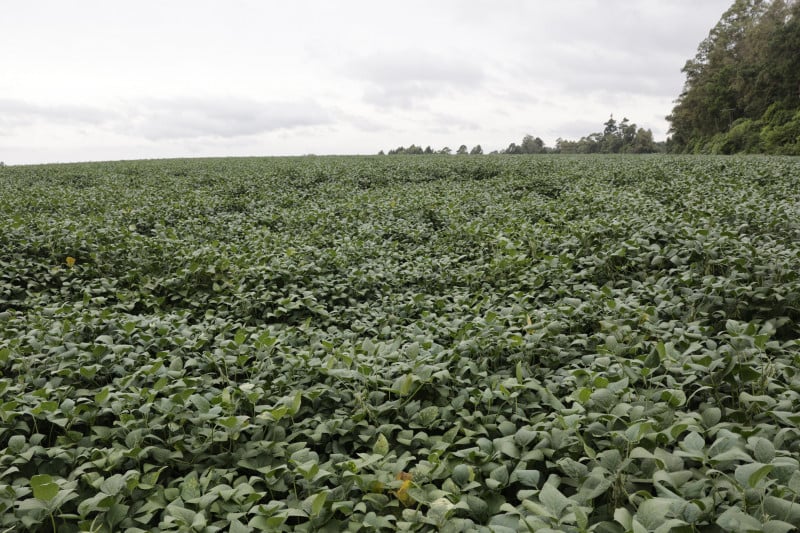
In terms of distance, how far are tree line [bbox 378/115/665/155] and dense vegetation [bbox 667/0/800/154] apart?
14608 millimetres

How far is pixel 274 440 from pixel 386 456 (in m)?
0.61

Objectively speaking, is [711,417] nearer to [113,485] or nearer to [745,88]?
[113,485]

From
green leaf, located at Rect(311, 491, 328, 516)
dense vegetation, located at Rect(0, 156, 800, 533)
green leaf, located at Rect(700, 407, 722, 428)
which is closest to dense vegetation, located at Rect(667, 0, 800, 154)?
dense vegetation, located at Rect(0, 156, 800, 533)

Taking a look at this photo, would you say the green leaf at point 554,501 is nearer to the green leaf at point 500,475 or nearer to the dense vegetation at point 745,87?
the green leaf at point 500,475

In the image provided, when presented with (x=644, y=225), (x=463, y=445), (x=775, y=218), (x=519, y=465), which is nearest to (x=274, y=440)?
(x=463, y=445)

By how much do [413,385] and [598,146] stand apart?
90136mm

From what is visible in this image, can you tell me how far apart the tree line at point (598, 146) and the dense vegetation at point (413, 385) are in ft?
139

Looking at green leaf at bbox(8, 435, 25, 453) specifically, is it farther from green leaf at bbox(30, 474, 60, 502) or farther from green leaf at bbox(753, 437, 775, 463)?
green leaf at bbox(753, 437, 775, 463)

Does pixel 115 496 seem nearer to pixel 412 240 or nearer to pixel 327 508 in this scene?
pixel 327 508

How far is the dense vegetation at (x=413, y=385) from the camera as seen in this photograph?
72.1 inches

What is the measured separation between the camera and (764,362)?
8.89 feet

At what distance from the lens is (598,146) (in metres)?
82.4

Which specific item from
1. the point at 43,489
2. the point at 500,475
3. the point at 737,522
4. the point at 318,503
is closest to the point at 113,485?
the point at 43,489

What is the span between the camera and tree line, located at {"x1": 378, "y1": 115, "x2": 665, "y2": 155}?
194 ft
